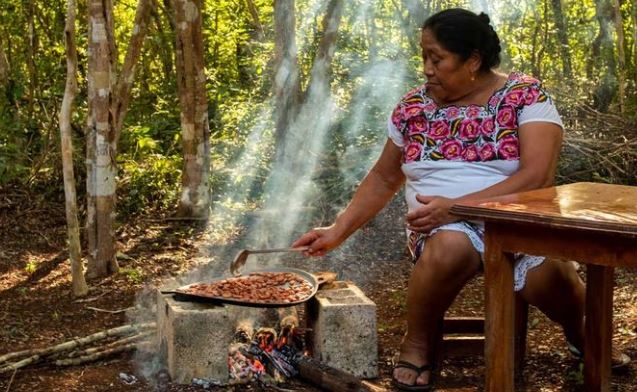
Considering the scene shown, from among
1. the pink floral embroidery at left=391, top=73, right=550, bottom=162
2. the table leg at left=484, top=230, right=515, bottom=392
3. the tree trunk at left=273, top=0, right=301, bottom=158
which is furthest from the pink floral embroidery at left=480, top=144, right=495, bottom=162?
the tree trunk at left=273, top=0, right=301, bottom=158

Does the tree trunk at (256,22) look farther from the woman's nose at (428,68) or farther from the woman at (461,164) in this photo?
the woman's nose at (428,68)

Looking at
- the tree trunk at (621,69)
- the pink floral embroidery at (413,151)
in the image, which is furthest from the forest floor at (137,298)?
the tree trunk at (621,69)

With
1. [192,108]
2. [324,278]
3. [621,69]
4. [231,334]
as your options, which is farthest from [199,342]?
[621,69]

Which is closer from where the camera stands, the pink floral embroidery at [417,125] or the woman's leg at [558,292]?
the woman's leg at [558,292]

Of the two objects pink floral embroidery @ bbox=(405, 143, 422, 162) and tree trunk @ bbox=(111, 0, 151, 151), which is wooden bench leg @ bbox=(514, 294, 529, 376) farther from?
tree trunk @ bbox=(111, 0, 151, 151)

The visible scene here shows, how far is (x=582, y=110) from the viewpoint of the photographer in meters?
7.76

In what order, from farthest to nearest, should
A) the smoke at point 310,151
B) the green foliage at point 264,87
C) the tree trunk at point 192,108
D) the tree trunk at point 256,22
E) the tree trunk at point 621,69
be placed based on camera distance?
1. the tree trunk at point 256,22
2. the green foliage at point 264,87
3. the tree trunk at point 621,69
4. the smoke at point 310,151
5. the tree trunk at point 192,108

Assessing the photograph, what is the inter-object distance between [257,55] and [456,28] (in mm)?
6233

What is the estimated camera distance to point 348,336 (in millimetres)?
4211

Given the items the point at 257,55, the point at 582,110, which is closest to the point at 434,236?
the point at 582,110

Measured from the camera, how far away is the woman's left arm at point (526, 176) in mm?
3713

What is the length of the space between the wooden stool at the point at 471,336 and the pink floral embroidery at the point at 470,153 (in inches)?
25.1

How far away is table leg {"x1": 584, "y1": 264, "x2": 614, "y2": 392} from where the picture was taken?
3709 millimetres

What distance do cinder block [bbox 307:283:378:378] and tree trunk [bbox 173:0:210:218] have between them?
4201 mm
